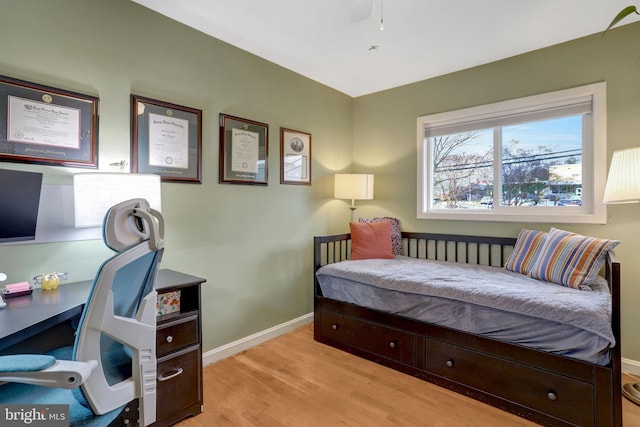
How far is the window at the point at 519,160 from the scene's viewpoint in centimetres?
243

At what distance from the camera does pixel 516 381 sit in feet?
5.98

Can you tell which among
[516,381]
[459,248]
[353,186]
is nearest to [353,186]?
[353,186]

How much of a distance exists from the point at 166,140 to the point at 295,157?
1.21m

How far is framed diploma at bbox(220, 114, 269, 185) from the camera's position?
8.11 ft

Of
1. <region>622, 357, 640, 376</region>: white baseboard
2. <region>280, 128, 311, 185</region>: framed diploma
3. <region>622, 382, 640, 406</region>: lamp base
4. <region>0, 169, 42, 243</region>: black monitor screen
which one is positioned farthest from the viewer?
<region>280, 128, 311, 185</region>: framed diploma

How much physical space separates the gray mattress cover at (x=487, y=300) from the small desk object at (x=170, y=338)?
1220 mm

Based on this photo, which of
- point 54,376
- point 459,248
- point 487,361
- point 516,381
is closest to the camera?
point 54,376

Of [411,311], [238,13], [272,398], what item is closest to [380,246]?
[411,311]

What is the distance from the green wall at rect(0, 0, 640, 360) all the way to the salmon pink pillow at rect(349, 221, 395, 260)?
387 millimetres

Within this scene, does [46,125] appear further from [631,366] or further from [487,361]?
[631,366]

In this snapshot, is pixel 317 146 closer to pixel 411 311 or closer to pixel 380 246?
pixel 380 246

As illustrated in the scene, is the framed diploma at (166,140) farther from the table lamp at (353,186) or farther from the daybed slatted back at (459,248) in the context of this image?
A: the daybed slatted back at (459,248)
